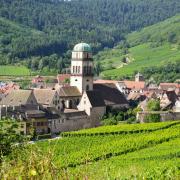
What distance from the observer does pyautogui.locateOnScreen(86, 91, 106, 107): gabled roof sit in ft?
226

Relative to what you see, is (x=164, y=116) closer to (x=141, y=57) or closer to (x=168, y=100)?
(x=168, y=100)

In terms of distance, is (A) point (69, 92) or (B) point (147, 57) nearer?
(A) point (69, 92)

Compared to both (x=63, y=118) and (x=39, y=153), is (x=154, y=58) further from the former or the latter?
(x=39, y=153)

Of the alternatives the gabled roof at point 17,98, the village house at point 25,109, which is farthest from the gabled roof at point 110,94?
the gabled roof at point 17,98

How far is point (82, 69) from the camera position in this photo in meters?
73.6

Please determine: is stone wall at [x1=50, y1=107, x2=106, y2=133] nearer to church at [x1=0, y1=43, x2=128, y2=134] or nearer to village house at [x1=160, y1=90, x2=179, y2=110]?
church at [x1=0, y1=43, x2=128, y2=134]

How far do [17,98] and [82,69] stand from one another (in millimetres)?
10954

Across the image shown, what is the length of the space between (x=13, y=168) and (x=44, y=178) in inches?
26.6

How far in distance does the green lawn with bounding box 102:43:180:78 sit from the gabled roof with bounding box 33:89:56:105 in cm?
7205

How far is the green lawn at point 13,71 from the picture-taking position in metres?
141

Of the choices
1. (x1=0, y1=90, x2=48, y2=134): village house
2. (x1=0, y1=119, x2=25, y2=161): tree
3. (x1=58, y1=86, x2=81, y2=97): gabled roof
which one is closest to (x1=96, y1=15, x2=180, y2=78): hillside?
(x1=58, y1=86, x2=81, y2=97): gabled roof

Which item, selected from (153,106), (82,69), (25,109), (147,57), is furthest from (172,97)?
(147,57)

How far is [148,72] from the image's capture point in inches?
5709

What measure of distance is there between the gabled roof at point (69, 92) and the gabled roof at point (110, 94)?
3095 millimetres
